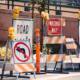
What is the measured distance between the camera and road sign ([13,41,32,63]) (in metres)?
14.0

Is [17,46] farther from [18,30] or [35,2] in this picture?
[35,2]

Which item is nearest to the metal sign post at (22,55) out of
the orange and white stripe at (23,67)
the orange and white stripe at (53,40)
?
the orange and white stripe at (23,67)

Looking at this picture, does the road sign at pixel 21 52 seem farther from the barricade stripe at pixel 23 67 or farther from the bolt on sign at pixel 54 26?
the bolt on sign at pixel 54 26

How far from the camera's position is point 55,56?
19.2 m

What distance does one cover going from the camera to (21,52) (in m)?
14.0

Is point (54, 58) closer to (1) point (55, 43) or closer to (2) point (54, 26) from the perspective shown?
(1) point (55, 43)

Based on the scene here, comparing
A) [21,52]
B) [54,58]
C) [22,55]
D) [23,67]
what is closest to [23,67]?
[23,67]

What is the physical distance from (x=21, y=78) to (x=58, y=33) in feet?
14.7

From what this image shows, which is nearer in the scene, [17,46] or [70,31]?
[17,46]

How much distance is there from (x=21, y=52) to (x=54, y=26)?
5434mm

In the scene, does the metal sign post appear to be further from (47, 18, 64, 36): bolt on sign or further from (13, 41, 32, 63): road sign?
(47, 18, 64, 36): bolt on sign

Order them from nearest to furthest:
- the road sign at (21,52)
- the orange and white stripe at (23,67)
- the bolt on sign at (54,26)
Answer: the road sign at (21,52) → the orange and white stripe at (23,67) → the bolt on sign at (54,26)

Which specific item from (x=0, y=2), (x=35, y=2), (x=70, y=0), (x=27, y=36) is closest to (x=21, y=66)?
(x=27, y=36)

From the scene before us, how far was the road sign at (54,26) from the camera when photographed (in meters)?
19.1
